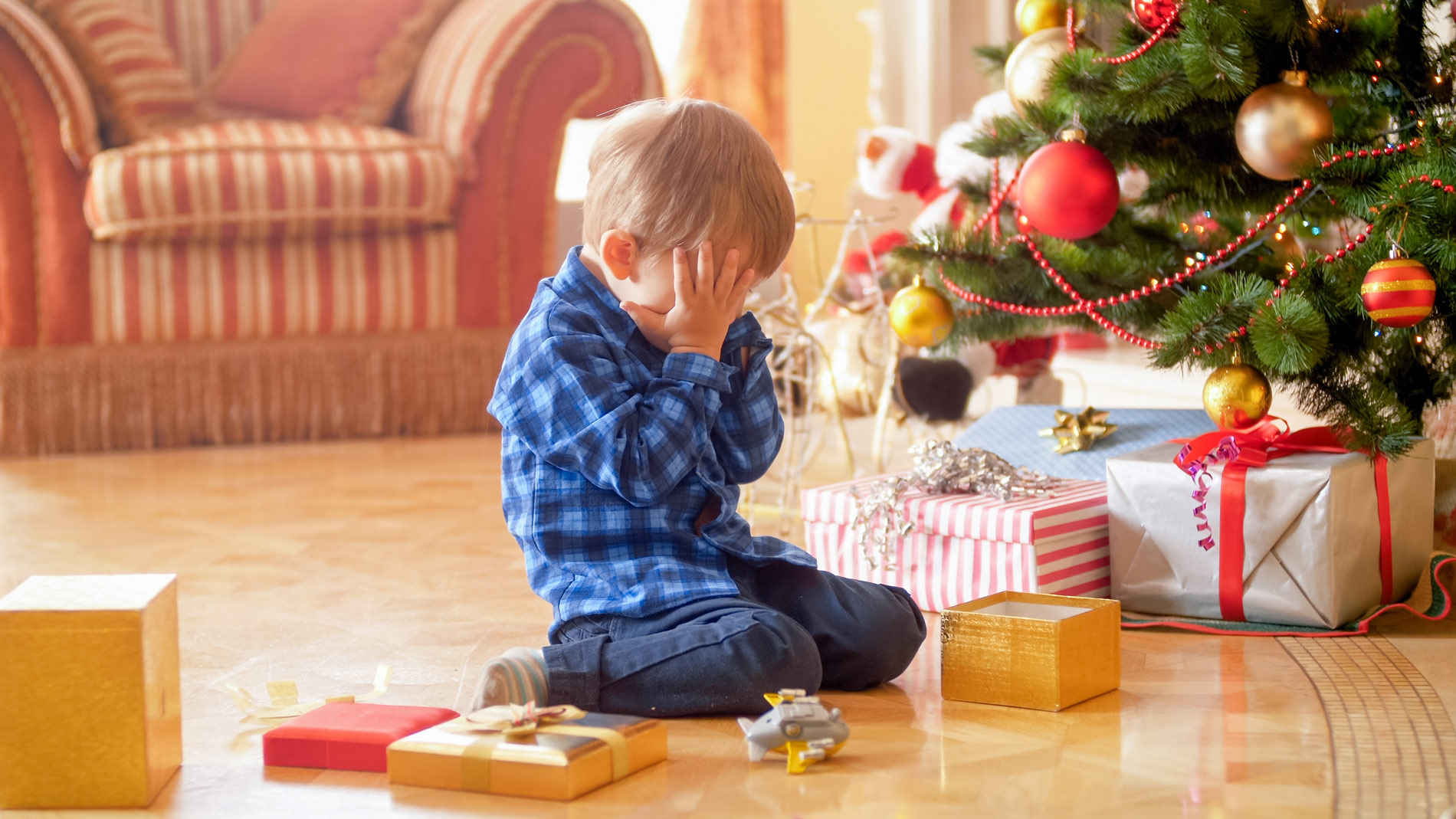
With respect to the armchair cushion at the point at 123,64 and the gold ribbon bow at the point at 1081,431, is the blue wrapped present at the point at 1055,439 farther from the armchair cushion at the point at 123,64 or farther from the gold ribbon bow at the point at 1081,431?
the armchair cushion at the point at 123,64

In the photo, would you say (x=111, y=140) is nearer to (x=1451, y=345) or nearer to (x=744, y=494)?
(x=744, y=494)

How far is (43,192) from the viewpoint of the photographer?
2406 millimetres

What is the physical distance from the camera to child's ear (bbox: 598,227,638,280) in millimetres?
1064

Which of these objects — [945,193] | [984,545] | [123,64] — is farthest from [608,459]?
[123,64]

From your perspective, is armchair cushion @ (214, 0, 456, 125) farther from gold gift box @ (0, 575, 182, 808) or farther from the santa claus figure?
gold gift box @ (0, 575, 182, 808)

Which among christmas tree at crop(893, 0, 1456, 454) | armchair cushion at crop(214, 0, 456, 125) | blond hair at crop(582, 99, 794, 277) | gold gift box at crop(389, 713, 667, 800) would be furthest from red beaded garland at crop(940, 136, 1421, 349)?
armchair cushion at crop(214, 0, 456, 125)

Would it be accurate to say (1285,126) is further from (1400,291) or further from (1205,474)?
(1205,474)

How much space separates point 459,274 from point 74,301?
2.21ft

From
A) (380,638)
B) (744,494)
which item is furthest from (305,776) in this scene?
(744,494)

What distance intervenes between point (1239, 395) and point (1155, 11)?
1.29 ft

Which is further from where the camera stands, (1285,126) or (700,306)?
(1285,126)

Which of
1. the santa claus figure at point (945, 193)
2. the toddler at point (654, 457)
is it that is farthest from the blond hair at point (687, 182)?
the santa claus figure at point (945, 193)

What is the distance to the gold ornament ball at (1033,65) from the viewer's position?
1.51 m

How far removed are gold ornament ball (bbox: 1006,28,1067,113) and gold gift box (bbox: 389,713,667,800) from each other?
89cm
